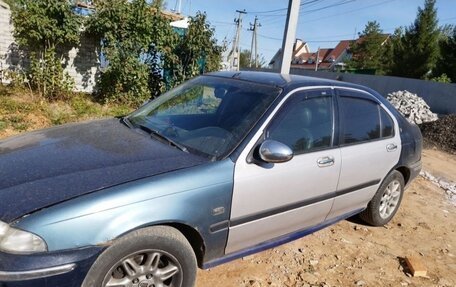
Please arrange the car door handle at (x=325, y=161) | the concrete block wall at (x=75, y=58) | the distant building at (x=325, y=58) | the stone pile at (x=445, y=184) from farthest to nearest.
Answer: the distant building at (x=325, y=58) → the concrete block wall at (x=75, y=58) → the stone pile at (x=445, y=184) → the car door handle at (x=325, y=161)

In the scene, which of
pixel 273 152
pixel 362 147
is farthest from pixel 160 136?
pixel 362 147

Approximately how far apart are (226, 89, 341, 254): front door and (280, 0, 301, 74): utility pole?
5.43 m

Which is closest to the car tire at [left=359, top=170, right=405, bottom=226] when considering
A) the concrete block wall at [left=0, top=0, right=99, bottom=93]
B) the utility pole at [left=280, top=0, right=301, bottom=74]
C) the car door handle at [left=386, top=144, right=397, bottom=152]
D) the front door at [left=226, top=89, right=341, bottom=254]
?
the car door handle at [left=386, top=144, right=397, bottom=152]

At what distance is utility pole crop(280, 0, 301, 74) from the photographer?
8.62 meters

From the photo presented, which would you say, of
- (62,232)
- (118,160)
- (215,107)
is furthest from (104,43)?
(62,232)

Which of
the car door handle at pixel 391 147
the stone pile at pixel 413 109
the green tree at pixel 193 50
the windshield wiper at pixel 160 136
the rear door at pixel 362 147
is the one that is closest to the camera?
the windshield wiper at pixel 160 136

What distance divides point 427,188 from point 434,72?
27731 millimetres

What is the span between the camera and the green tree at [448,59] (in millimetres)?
28375

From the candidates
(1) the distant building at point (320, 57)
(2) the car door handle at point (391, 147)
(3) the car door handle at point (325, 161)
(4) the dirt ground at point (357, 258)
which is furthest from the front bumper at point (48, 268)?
(1) the distant building at point (320, 57)

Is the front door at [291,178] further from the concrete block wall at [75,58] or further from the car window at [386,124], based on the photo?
the concrete block wall at [75,58]

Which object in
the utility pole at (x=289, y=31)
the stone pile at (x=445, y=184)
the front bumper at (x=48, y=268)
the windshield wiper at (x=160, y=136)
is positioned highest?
the utility pole at (x=289, y=31)

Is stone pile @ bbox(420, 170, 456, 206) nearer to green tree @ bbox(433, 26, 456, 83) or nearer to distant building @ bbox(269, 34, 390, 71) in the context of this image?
green tree @ bbox(433, 26, 456, 83)

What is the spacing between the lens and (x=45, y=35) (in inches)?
334

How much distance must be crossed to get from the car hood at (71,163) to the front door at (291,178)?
1.46 ft
